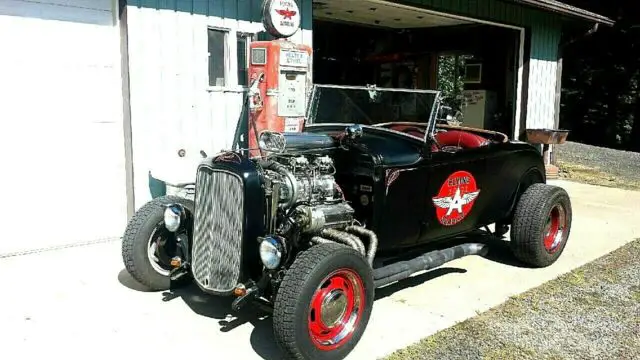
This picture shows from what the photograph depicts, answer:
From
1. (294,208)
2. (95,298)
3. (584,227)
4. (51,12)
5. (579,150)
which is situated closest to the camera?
(294,208)

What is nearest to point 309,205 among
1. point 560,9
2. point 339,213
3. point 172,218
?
point 339,213

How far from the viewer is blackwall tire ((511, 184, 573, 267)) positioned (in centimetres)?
500

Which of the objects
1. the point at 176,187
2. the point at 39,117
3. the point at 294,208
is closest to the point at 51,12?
the point at 39,117

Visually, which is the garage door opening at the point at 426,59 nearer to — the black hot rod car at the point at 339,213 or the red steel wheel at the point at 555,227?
Result: the red steel wheel at the point at 555,227

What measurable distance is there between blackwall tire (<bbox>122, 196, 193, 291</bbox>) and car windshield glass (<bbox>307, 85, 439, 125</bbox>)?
1.37 metres

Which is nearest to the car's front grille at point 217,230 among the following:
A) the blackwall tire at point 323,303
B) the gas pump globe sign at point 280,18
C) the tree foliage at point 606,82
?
the blackwall tire at point 323,303

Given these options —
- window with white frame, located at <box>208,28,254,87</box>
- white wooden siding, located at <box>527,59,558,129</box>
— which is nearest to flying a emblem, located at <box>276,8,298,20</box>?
window with white frame, located at <box>208,28,254,87</box>

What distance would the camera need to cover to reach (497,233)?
5609 millimetres

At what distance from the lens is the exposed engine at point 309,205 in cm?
374

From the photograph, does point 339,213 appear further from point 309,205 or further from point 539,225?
point 539,225

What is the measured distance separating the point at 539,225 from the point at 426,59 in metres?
9.09

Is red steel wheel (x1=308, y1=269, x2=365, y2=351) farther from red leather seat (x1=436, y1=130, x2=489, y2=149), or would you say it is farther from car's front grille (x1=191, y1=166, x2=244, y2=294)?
red leather seat (x1=436, y1=130, x2=489, y2=149)

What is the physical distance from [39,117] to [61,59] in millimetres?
569

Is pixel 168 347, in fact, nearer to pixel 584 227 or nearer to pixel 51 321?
pixel 51 321
